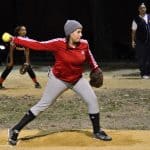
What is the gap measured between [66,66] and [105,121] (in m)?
2.34

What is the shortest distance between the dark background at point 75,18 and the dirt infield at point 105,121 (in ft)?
17.7

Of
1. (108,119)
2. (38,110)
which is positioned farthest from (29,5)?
(38,110)

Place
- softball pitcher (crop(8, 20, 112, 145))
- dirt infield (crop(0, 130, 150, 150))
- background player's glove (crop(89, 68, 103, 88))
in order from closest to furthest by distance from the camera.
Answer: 1. dirt infield (crop(0, 130, 150, 150))
2. softball pitcher (crop(8, 20, 112, 145))
3. background player's glove (crop(89, 68, 103, 88))

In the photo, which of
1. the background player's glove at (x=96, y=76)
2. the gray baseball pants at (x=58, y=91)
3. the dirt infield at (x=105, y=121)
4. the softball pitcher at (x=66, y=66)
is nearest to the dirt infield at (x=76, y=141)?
the dirt infield at (x=105, y=121)

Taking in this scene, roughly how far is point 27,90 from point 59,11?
9.25m

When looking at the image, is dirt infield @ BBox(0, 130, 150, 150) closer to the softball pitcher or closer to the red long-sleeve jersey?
the softball pitcher

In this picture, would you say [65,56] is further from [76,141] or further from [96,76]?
[76,141]

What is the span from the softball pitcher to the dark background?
13735 millimetres

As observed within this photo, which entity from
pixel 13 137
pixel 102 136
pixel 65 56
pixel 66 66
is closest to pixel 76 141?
pixel 102 136

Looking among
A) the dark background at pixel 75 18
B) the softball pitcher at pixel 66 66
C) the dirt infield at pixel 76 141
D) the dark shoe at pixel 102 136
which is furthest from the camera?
the dark background at pixel 75 18

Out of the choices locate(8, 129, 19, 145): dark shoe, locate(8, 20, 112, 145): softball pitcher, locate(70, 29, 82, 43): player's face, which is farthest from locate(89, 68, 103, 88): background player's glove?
locate(8, 129, 19, 145): dark shoe

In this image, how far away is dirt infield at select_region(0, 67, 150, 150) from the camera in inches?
365

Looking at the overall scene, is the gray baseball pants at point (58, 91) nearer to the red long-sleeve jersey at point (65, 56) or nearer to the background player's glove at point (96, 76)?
the red long-sleeve jersey at point (65, 56)

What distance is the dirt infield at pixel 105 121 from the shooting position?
9.28 meters
